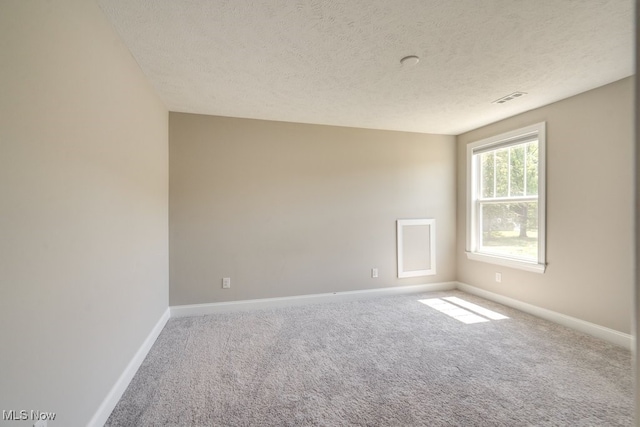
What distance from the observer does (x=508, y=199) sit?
3.30m

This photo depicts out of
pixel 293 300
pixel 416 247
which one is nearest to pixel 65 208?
pixel 293 300

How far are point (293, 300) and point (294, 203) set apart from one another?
126 centimetres

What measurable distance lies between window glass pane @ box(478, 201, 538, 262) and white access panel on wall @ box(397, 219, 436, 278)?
67 cm

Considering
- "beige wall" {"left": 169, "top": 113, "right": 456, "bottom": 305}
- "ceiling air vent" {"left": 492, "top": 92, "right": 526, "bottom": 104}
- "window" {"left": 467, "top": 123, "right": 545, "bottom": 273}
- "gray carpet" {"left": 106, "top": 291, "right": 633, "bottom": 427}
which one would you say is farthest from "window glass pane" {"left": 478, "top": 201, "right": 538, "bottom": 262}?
"ceiling air vent" {"left": 492, "top": 92, "right": 526, "bottom": 104}

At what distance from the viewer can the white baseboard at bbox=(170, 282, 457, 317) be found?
3039 millimetres

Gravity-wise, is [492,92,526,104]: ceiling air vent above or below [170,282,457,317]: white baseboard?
above

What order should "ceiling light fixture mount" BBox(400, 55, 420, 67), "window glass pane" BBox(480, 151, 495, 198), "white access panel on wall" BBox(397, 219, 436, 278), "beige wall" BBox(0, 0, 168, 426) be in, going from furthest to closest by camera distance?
"white access panel on wall" BBox(397, 219, 436, 278), "window glass pane" BBox(480, 151, 495, 198), "ceiling light fixture mount" BBox(400, 55, 420, 67), "beige wall" BBox(0, 0, 168, 426)

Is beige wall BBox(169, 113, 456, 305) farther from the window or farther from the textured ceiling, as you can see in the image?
the textured ceiling

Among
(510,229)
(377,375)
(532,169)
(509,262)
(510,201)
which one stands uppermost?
(532,169)

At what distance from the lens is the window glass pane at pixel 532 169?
298 cm

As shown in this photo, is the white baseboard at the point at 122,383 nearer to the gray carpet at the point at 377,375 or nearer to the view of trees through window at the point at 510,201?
the gray carpet at the point at 377,375

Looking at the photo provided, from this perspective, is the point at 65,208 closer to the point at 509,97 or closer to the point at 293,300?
the point at 293,300

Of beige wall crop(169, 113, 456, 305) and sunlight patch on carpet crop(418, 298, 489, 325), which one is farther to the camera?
beige wall crop(169, 113, 456, 305)

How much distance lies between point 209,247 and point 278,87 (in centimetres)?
197
